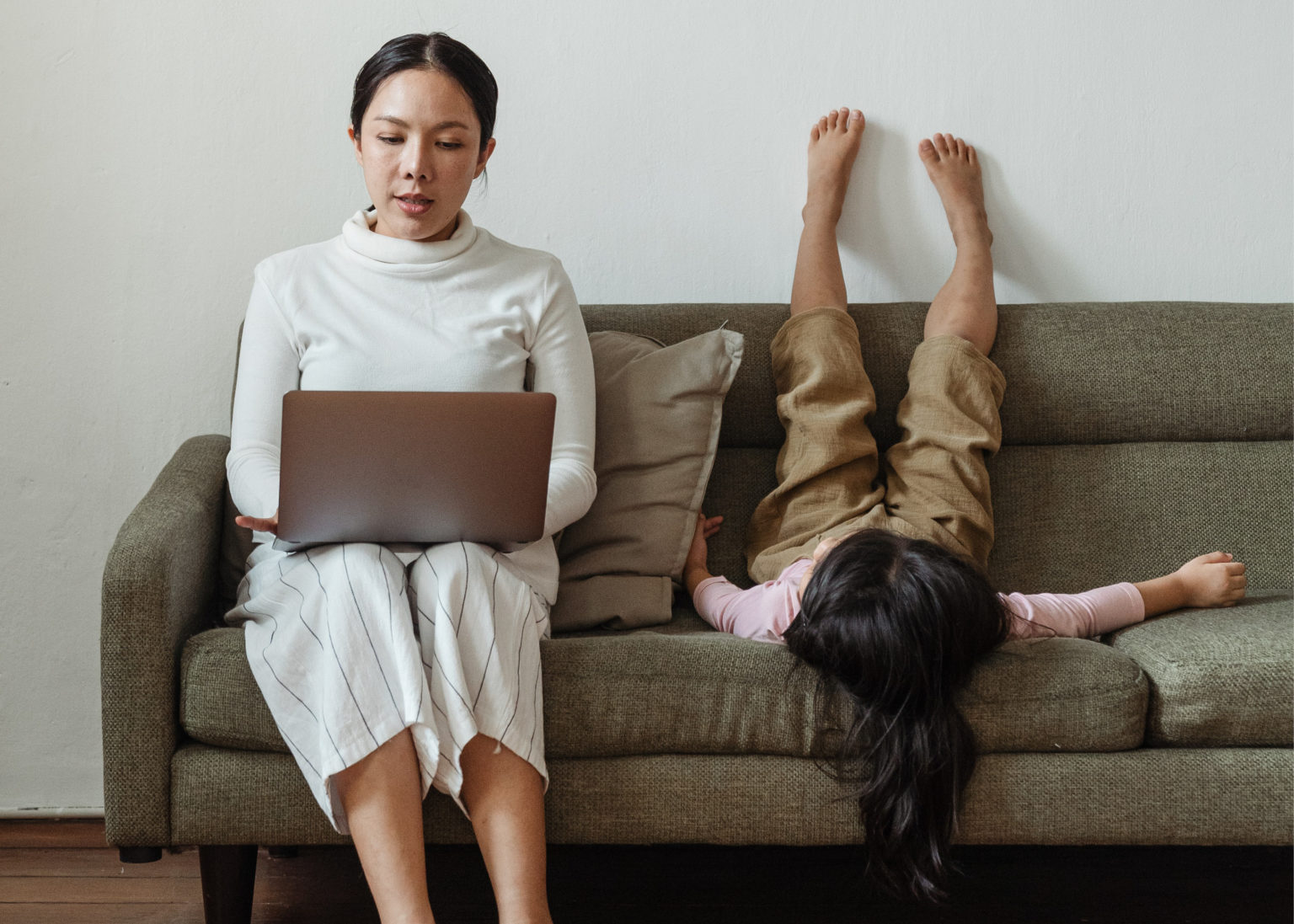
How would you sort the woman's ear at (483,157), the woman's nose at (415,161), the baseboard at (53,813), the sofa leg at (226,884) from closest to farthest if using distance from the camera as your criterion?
the sofa leg at (226,884) < the woman's nose at (415,161) < the woman's ear at (483,157) < the baseboard at (53,813)

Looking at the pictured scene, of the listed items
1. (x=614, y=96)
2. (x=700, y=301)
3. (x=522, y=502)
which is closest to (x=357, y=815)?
(x=522, y=502)

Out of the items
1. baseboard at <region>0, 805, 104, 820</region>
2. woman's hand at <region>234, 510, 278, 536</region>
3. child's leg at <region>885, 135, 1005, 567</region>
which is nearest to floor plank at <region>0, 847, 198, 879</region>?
baseboard at <region>0, 805, 104, 820</region>

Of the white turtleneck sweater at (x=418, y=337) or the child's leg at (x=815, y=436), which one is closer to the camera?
the white turtleneck sweater at (x=418, y=337)

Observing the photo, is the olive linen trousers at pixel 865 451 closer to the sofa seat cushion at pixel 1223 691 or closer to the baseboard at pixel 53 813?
the sofa seat cushion at pixel 1223 691

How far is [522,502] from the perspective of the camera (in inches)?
49.8

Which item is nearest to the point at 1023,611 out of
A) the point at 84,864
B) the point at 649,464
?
the point at 649,464

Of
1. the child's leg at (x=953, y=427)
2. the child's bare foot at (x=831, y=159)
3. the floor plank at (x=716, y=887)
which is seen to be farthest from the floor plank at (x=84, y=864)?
the child's bare foot at (x=831, y=159)

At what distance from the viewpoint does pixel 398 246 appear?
63.2 inches

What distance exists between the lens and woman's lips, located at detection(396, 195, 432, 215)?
5.15 feet

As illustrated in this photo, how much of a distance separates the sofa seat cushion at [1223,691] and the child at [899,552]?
0.51 feet

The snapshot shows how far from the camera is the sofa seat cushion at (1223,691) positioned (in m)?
1.36

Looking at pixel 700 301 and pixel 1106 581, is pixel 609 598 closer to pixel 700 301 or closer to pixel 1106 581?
pixel 700 301

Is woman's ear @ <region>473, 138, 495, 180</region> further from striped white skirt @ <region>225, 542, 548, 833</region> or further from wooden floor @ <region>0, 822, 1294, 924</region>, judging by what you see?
wooden floor @ <region>0, 822, 1294, 924</region>

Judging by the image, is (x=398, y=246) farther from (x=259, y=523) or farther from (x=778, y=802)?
(x=778, y=802)
